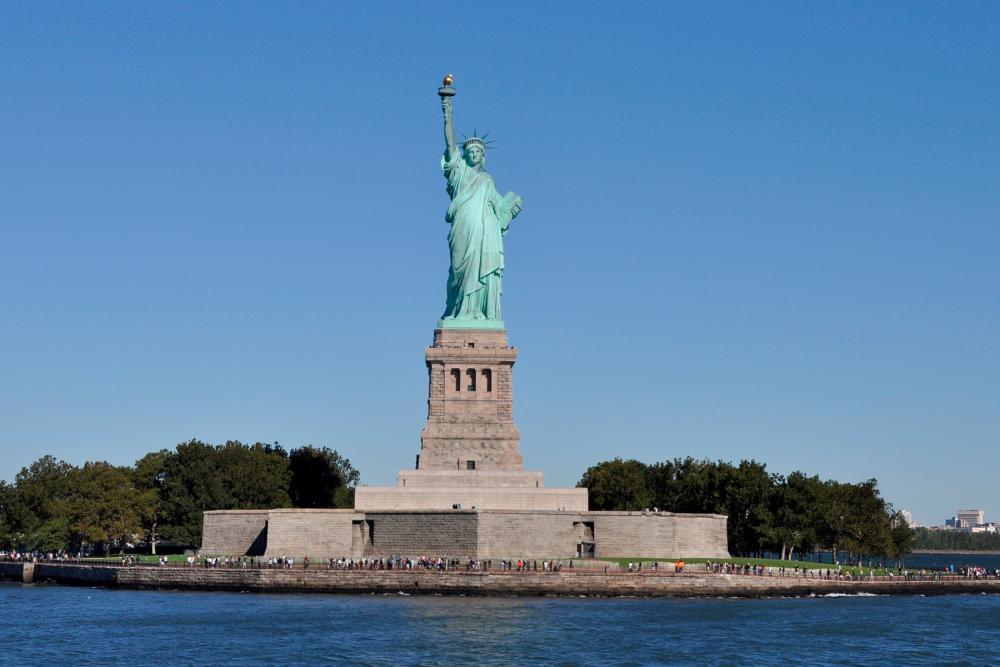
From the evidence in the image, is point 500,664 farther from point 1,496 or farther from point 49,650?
point 1,496

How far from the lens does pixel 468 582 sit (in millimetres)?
59031

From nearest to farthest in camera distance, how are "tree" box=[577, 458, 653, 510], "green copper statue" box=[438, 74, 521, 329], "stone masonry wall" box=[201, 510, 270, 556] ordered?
"stone masonry wall" box=[201, 510, 270, 556]
"green copper statue" box=[438, 74, 521, 329]
"tree" box=[577, 458, 653, 510]

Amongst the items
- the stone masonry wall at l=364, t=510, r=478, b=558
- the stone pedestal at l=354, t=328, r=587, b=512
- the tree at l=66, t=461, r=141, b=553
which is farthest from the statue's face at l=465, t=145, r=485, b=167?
the tree at l=66, t=461, r=141, b=553

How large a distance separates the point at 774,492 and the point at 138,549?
130ft

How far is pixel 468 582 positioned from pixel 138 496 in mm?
29799

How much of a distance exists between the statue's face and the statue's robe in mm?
368

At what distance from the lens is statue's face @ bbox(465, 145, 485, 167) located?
7175 centimetres

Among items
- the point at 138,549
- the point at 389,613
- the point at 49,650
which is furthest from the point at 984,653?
the point at 138,549

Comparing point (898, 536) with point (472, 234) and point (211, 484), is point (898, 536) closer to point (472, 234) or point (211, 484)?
point (472, 234)

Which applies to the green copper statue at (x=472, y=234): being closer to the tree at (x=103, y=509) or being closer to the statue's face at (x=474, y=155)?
the statue's face at (x=474, y=155)

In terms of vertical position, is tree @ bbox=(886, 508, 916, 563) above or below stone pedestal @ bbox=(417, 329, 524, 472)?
below

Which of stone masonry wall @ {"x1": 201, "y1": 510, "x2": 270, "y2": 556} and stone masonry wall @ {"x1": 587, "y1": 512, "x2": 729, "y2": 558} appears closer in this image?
Result: stone masonry wall @ {"x1": 587, "y1": 512, "x2": 729, "y2": 558}

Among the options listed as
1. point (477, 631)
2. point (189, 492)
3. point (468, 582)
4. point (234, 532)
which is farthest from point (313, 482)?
point (477, 631)

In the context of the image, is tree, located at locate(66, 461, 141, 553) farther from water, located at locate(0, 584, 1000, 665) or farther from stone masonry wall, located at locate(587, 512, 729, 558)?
stone masonry wall, located at locate(587, 512, 729, 558)
